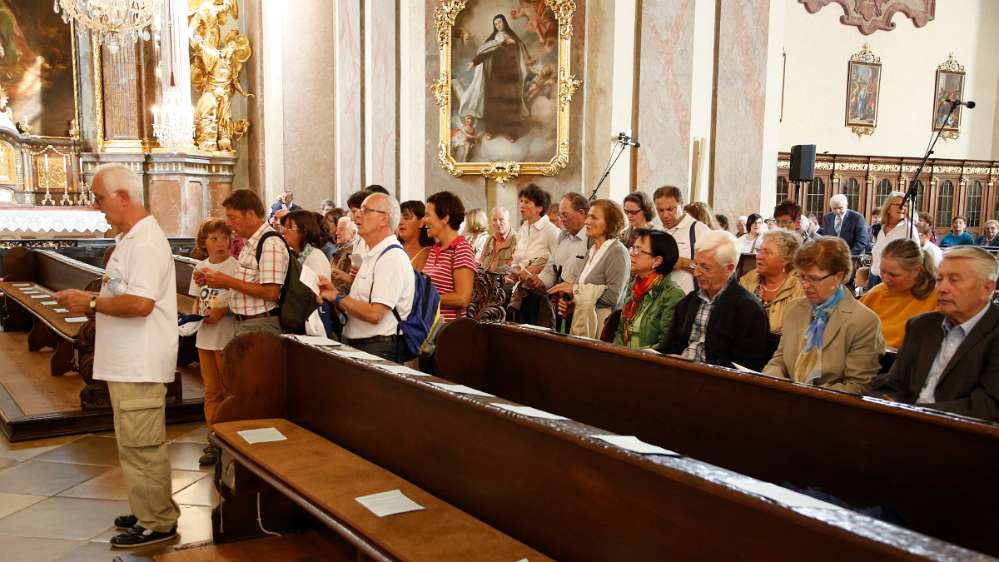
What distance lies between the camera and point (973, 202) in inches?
762

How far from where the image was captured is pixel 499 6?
11.5 m

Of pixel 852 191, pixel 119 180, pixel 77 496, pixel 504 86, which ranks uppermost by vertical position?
pixel 504 86

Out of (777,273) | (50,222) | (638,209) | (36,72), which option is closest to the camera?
(777,273)

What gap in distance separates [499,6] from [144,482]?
935 centimetres

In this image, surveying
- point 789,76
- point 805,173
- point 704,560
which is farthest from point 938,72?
point 704,560

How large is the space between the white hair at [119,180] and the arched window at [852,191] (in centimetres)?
1707

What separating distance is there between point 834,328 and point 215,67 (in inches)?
483

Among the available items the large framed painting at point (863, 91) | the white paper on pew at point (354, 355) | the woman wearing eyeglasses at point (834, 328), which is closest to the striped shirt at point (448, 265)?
the white paper on pew at point (354, 355)

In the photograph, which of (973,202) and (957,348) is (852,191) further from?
(957,348)

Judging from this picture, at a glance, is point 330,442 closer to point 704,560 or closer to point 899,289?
point 704,560

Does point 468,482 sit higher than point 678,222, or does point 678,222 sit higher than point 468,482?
point 678,222

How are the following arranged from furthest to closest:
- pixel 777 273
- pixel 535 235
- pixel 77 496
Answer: pixel 535 235
pixel 777 273
pixel 77 496

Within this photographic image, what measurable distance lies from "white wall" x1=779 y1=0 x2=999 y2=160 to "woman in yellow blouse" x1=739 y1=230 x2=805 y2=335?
14.0m

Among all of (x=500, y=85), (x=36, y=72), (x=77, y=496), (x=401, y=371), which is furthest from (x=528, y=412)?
(x=36, y=72)
